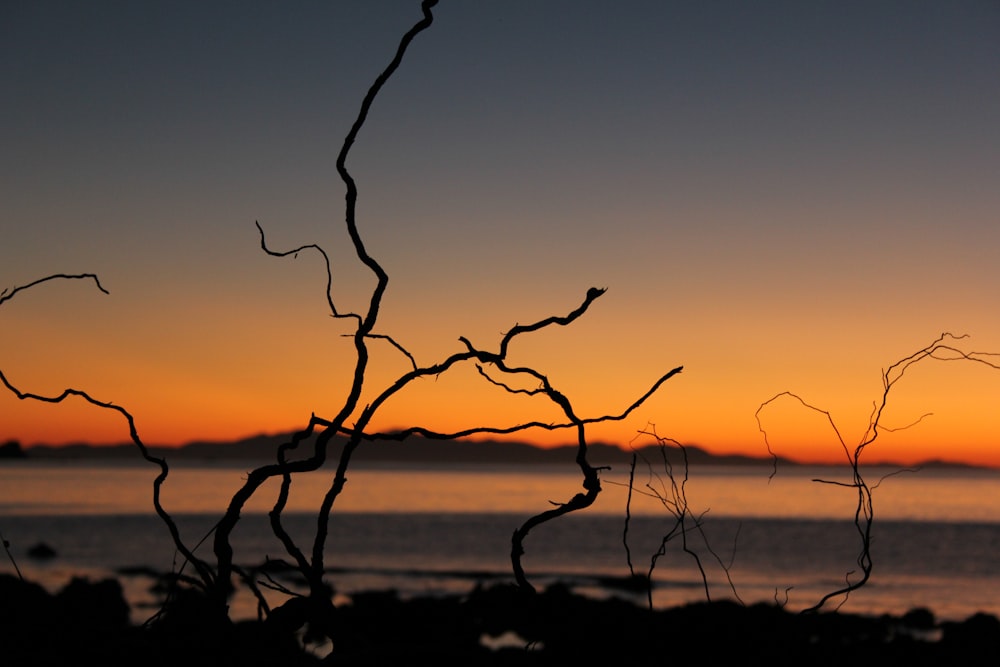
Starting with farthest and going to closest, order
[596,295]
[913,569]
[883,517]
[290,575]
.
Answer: [883,517]
[913,569]
[290,575]
[596,295]

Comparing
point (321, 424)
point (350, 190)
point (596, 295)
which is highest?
point (350, 190)

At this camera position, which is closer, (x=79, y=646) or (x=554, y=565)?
(x=79, y=646)

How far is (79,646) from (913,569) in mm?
39107

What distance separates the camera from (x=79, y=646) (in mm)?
2395

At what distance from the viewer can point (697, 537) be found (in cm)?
4181

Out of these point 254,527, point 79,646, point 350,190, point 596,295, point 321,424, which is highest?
point 350,190

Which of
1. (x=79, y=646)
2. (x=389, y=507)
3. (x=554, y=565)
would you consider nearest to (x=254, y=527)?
(x=389, y=507)

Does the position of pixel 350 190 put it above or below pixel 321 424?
above

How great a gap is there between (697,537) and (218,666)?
41.5 meters

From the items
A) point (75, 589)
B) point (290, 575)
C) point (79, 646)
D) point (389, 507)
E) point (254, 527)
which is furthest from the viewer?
point (389, 507)

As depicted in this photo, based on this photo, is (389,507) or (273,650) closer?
(273,650)

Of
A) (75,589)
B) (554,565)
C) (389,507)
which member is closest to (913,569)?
(554,565)

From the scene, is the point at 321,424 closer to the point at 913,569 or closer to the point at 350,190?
the point at 350,190

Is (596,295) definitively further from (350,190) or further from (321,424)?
(321,424)
